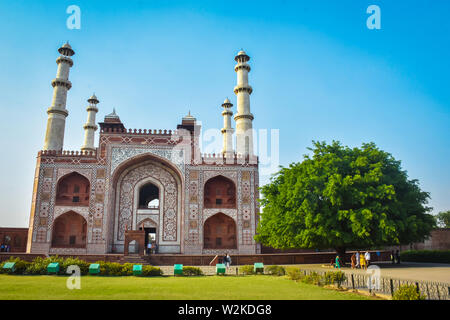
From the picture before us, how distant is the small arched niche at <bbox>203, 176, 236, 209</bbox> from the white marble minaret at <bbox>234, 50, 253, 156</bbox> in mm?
2635

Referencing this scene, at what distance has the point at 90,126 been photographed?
1314 inches

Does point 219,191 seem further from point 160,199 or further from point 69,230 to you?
point 69,230

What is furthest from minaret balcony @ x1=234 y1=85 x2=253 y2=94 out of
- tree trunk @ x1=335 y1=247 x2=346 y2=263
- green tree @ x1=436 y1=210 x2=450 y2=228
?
green tree @ x1=436 y1=210 x2=450 y2=228

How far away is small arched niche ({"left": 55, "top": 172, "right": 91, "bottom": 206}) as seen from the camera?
83.3 feet

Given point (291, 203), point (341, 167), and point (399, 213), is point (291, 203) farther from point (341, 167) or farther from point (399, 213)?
point (399, 213)

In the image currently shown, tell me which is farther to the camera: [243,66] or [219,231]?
[243,66]

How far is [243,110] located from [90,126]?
49.7ft

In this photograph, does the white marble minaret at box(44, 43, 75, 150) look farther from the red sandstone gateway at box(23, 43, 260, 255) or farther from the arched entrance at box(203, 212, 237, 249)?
the arched entrance at box(203, 212, 237, 249)

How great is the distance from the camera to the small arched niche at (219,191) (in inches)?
1048

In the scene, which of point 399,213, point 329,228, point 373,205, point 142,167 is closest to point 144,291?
point 329,228

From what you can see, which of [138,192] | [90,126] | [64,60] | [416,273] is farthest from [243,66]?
[416,273]
